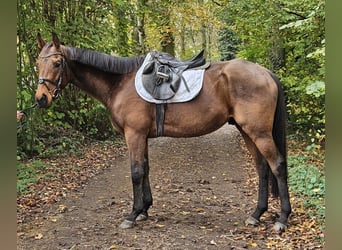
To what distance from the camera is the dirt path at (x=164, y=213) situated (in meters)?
3.79

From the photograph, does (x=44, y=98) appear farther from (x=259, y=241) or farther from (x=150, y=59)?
(x=259, y=241)

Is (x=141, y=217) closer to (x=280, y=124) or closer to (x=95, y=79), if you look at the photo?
(x=95, y=79)

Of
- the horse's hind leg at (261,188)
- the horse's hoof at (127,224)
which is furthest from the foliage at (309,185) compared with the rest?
the horse's hoof at (127,224)

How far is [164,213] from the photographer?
4.69 meters

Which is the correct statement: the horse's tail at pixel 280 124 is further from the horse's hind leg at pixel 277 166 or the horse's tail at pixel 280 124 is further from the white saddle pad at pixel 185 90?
the white saddle pad at pixel 185 90

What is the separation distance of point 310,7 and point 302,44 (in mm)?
1231

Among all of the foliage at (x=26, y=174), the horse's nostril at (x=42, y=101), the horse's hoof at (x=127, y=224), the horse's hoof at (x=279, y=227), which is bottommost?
the foliage at (x=26, y=174)

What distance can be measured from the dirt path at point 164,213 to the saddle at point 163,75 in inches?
59.5

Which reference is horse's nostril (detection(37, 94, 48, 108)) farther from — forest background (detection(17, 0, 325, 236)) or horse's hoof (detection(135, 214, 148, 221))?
forest background (detection(17, 0, 325, 236))

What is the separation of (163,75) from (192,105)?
473 mm

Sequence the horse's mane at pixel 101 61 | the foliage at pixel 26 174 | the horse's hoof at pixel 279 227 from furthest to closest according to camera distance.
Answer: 1. the foliage at pixel 26 174
2. the horse's mane at pixel 101 61
3. the horse's hoof at pixel 279 227

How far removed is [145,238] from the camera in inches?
153

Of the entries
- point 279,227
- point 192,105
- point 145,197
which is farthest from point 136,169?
point 279,227

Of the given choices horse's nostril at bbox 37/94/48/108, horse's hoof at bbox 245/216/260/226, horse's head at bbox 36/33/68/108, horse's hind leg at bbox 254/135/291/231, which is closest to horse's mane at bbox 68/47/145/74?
horse's head at bbox 36/33/68/108
